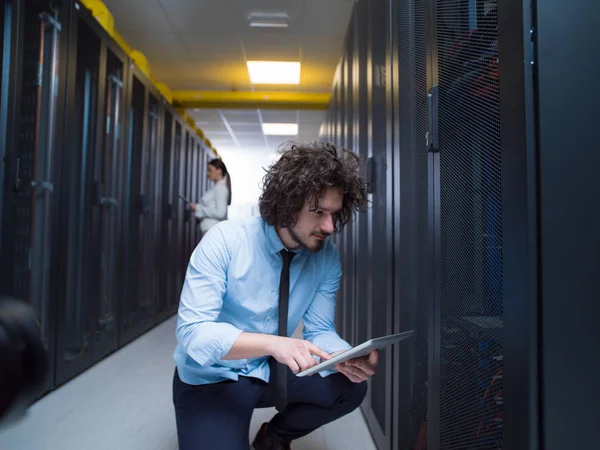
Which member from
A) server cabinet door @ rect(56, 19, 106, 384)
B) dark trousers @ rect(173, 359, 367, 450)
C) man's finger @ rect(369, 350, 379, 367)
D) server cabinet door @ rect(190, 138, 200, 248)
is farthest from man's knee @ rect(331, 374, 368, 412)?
server cabinet door @ rect(190, 138, 200, 248)

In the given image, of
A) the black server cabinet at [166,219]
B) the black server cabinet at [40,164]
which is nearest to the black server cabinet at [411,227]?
the black server cabinet at [40,164]

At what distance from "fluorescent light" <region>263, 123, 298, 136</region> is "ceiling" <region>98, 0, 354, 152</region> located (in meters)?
1.80

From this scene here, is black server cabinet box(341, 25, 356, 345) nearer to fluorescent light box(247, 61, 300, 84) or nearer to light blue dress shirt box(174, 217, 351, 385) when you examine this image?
light blue dress shirt box(174, 217, 351, 385)

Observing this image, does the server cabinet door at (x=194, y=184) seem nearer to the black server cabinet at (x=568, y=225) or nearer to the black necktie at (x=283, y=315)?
the black necktie at (x=283, y=315)

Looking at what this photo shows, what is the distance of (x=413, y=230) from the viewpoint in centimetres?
121

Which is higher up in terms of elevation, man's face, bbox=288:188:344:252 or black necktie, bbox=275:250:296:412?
man's face, bbox=288:188:344:252

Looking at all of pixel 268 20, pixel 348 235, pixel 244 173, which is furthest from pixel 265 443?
pixel 244 173

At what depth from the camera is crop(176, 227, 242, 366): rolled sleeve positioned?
1034mm

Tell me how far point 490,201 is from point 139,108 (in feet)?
10.5

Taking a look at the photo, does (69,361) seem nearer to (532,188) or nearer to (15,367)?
(15,367)

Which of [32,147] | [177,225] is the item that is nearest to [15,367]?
[32,147]

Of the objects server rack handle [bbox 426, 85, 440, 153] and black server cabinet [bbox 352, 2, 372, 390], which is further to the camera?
black server cabinet [bbox 352, 2, 372, 390]

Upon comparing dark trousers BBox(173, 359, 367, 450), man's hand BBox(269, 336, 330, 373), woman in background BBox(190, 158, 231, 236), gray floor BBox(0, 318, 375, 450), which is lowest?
gray floor BBox(0, 318, 375, 450)

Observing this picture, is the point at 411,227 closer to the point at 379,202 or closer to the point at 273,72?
the point at 379,202
